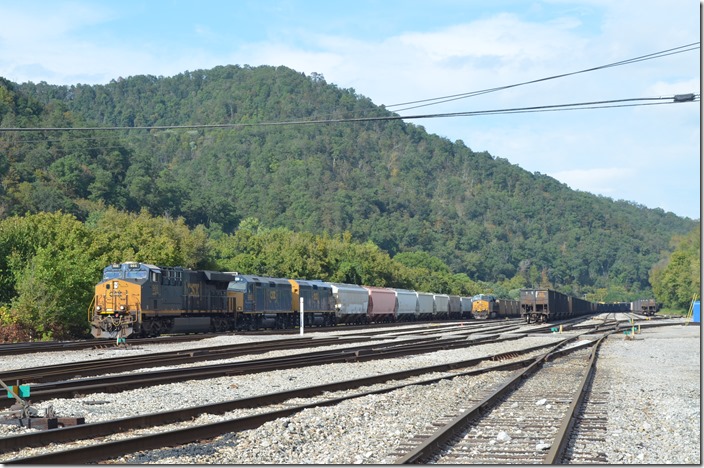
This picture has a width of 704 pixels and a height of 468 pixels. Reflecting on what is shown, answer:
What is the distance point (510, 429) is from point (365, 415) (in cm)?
230

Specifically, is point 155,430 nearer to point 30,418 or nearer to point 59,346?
point 30,418

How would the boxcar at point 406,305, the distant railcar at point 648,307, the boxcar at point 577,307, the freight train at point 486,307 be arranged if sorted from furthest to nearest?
the distant railcar at point 648,307 → the boxcar at point 577,307 → the freight train at point 486,307 → the boxcar at point 406,305

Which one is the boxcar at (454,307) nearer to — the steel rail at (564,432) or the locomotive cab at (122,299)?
the locomotive cab at (122,299)

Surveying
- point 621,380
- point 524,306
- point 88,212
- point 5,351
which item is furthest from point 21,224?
point 88,212

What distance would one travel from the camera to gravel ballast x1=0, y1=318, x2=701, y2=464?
9742 mm

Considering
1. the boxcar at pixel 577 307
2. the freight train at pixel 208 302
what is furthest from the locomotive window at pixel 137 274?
the boxcar at pixel 577 307

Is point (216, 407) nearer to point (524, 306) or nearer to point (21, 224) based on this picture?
point (21, 224)

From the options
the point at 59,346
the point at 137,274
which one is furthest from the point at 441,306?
the point at 59,346

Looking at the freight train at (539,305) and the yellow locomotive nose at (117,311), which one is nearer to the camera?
the yellow locomotive nose at (117,311)

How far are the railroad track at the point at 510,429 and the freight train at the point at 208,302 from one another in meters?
20.0

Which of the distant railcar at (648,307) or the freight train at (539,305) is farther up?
the freight train at (539,305)

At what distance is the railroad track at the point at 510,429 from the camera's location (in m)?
9.51

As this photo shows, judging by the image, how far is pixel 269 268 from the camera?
87.2 meters

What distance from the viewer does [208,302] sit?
41.0 meters
